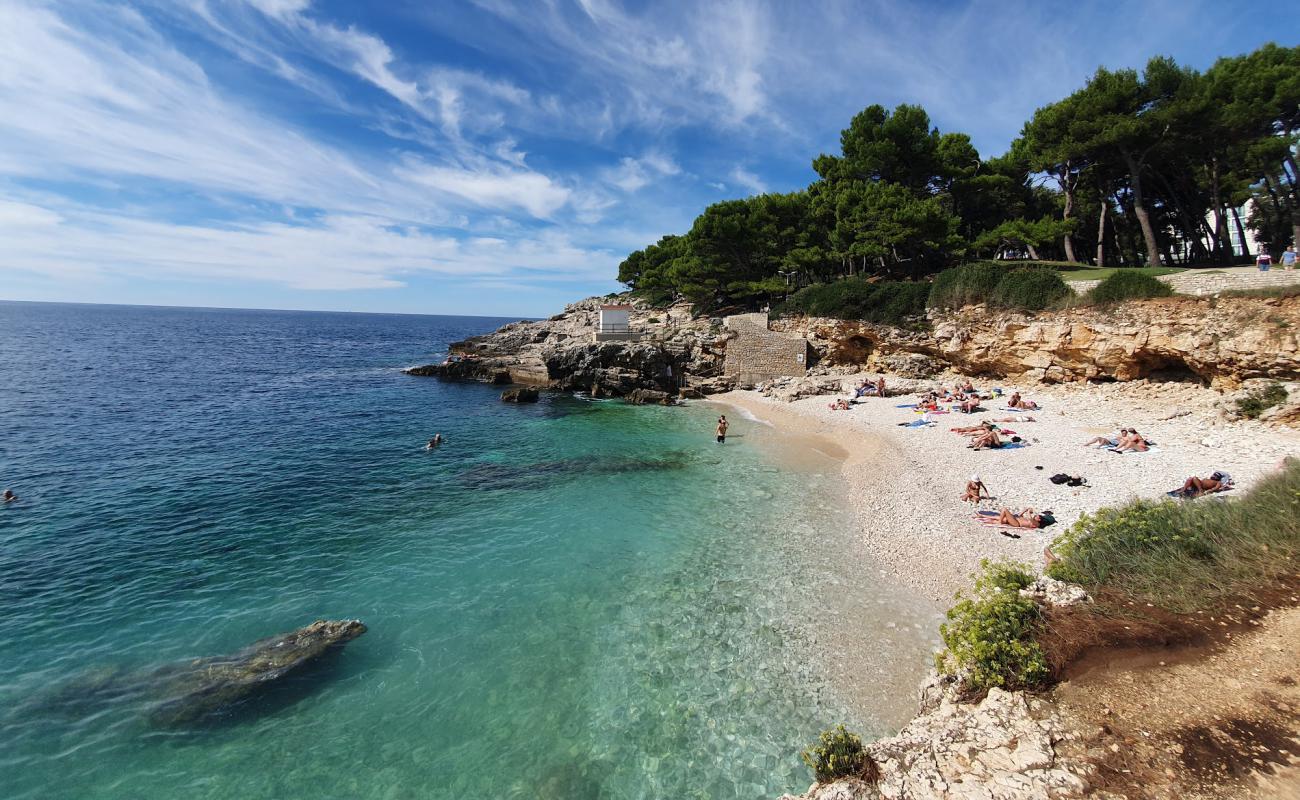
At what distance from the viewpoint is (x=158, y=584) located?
1141 cm

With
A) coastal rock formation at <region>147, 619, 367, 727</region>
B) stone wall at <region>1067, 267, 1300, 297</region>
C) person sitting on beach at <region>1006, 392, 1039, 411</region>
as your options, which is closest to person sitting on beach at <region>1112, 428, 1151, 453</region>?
person sitting on beach at <region>1006, 392, 1039, 411</region>

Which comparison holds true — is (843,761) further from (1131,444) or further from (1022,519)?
(1131,444)

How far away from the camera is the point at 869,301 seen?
111ft

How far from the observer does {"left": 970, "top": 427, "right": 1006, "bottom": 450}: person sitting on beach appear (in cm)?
1862

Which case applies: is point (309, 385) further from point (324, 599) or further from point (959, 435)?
point (959, 435)

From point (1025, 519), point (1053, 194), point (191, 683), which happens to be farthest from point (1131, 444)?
point (1053, 194)

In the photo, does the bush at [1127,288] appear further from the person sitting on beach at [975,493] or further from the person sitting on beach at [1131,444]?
the person sitting on beach at [975,493]

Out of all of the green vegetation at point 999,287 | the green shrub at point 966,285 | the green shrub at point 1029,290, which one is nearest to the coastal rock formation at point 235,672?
the green shrub at point 1029,290

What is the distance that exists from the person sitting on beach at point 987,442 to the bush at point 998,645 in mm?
14154

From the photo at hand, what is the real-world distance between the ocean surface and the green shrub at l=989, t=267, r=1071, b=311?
54.4 ft

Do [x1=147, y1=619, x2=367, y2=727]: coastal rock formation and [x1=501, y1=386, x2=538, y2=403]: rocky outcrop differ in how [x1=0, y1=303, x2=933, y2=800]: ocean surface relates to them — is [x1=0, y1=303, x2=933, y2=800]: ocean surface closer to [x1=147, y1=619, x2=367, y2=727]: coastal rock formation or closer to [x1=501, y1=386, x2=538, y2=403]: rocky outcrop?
[x1=147, y1=619, x2=367, y2=727]: coastal rock formation

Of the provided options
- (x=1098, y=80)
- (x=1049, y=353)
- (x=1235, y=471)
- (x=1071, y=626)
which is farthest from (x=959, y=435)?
(x=1098, y=80)

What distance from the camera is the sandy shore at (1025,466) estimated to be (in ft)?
39.9

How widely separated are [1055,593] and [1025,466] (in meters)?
11.8
